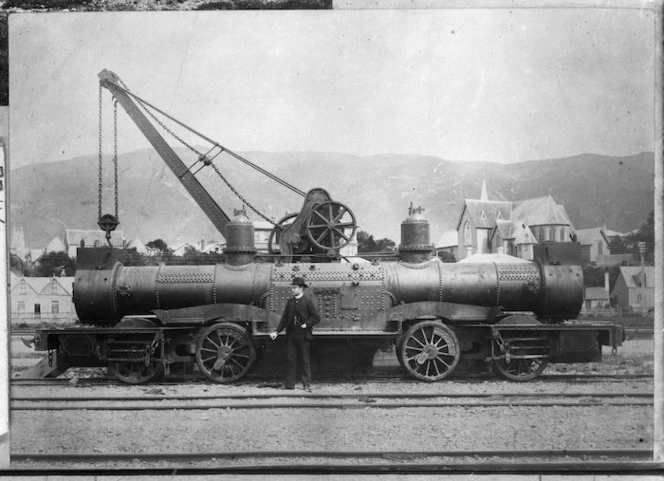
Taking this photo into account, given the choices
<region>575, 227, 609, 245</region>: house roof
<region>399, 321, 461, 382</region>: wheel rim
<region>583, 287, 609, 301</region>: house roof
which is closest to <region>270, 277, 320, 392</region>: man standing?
<region>399, 321, 461, 382</region>: wheel rim

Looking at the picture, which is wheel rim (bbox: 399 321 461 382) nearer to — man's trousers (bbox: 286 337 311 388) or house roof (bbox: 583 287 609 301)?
man's trousers (bbox: 286 337 311 388)

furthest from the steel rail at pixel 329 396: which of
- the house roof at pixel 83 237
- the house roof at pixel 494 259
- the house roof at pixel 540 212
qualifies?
the house roof at pixel 540 212

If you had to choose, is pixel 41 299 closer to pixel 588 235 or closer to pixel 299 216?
pixel 299 216

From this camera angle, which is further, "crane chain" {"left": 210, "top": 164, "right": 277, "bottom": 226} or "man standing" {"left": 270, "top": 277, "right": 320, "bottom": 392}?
"crane chain" {"left": 210, "top": 164, "right": 277, "bottom": 226}

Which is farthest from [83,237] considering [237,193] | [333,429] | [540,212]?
[540,212]

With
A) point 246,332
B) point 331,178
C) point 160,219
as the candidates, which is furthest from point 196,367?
point 331,178
